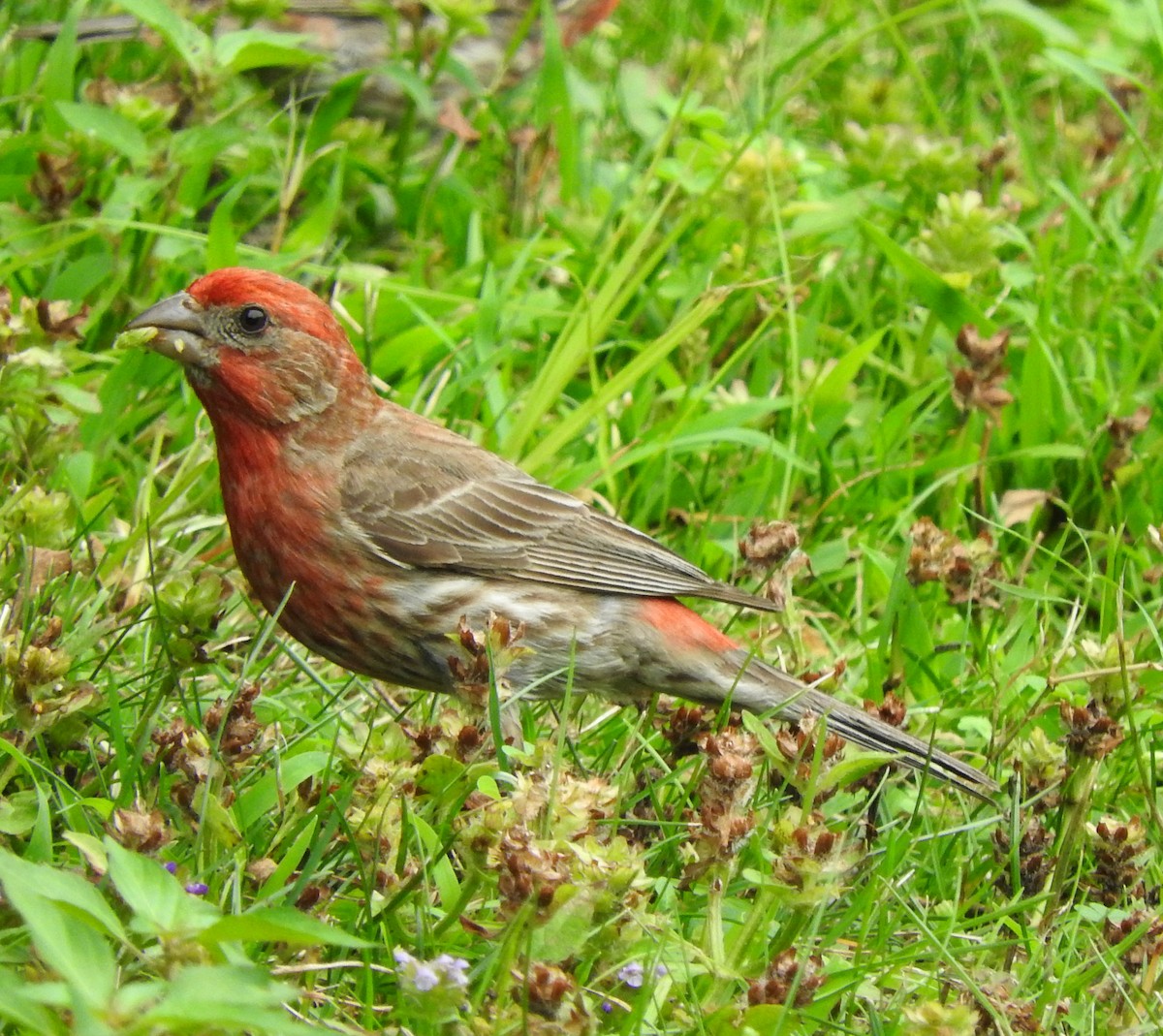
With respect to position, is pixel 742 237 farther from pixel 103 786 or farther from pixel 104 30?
pixel 103 786

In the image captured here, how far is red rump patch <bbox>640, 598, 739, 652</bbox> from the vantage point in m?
4.21

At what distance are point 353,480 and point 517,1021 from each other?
1758 millimetres

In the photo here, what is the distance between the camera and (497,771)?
117 inches

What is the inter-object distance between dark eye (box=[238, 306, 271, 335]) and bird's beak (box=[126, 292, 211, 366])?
0.09 meters

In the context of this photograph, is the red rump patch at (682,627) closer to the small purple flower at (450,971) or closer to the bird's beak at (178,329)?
the bird's beak at (178,329)

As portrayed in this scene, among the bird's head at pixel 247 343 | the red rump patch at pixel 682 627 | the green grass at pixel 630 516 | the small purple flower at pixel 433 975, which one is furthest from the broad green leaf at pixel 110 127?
the small purple flower at pixel 433 975

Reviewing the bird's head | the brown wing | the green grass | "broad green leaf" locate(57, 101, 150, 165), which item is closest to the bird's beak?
the bird's head

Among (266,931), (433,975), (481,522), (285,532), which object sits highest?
(266,931)

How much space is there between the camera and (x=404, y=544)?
4094mm

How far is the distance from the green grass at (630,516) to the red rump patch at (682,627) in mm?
190

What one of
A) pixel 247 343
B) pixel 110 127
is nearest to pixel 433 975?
pixel 247 343

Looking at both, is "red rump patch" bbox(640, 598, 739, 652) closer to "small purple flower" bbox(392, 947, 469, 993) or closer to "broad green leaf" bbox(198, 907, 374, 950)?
"small purple flower" bbox(392, 947, 469, 993)

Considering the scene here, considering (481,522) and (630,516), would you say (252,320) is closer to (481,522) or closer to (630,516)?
(481,522)

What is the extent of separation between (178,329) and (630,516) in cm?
150
